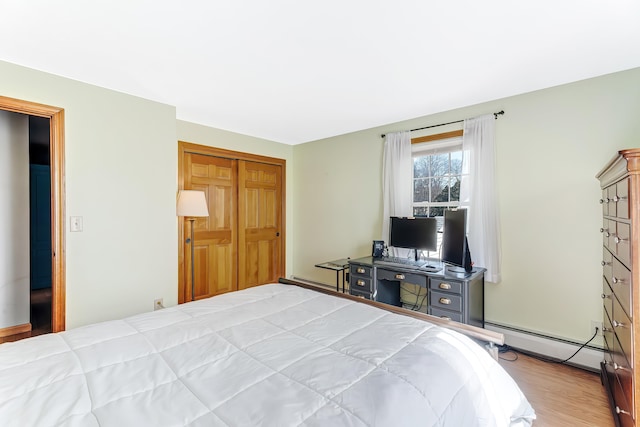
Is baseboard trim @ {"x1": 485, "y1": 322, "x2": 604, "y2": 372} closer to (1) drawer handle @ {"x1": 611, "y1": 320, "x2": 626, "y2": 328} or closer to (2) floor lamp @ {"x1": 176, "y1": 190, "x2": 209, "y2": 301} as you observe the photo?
(1) drawer handle @ {"x1": 611, "y1": 320, "x2": 626, "y2": 328}

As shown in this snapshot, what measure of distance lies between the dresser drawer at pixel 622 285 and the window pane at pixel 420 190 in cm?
176

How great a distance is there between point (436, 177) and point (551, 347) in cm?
187

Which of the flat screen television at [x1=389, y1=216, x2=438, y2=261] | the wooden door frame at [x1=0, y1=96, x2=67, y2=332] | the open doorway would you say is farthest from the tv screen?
the open doorway

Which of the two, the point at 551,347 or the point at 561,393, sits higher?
the point at 551,347

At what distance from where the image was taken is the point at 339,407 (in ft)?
2.96

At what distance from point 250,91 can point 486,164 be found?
2.36m

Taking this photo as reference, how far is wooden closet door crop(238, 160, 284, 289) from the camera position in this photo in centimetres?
420

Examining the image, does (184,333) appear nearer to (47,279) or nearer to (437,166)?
(437,166)

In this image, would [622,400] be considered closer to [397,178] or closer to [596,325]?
[596,325]

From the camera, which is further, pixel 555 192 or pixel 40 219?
pixel 40 219

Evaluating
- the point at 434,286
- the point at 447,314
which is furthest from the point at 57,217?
the point at 447,314

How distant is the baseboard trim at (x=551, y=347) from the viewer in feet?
7.72

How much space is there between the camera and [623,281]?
1560 mm

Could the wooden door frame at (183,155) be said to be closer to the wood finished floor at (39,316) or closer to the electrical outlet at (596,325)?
the wood finished floor at (39,316)
